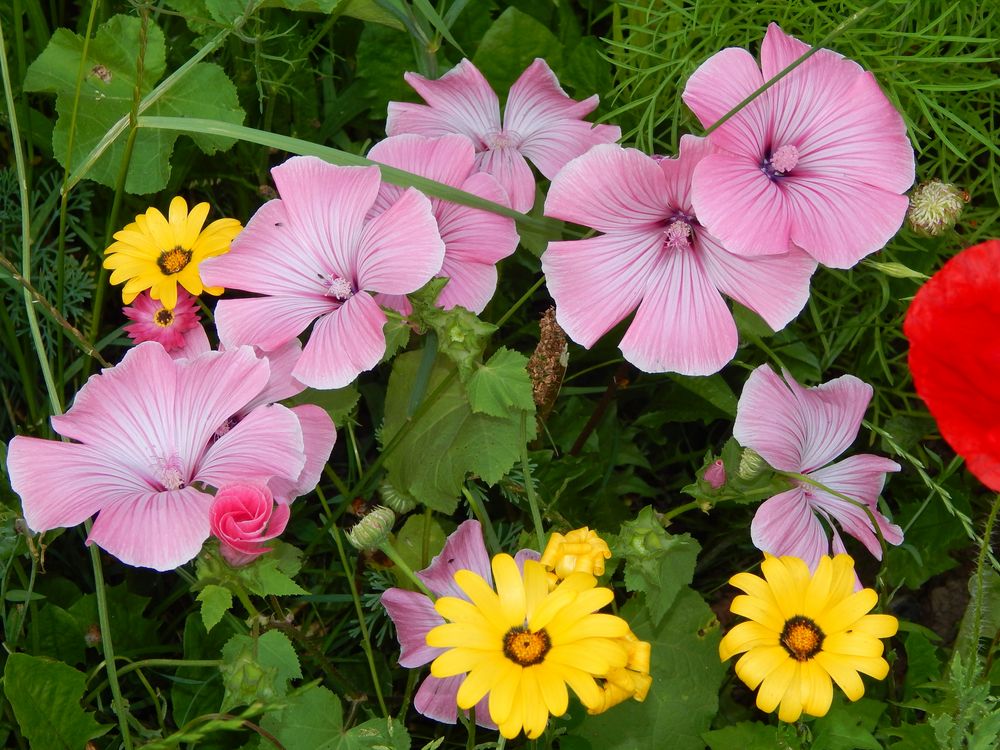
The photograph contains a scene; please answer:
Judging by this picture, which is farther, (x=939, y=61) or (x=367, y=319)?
(x=939, y=61)

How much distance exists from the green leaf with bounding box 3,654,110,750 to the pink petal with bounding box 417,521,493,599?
42 centimetres

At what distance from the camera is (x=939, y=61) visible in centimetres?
122

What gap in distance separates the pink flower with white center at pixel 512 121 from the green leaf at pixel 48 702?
0.74 meters

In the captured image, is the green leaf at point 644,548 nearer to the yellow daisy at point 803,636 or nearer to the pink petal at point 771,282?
the yellow daisy at point 803,636

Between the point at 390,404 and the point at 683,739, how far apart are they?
21.6 inches

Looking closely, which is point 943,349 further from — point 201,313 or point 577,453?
point 201,313

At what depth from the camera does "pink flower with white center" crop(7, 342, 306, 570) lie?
994mm

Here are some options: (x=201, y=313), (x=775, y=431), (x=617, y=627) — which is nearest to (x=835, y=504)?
(x=775, y=431)

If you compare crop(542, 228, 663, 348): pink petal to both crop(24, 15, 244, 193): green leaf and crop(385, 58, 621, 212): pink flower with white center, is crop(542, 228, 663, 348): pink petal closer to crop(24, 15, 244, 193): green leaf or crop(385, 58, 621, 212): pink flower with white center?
crop(385, 58, 621, 212): pink flower with white center

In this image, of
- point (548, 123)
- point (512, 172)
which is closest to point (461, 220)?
point (512, 172)

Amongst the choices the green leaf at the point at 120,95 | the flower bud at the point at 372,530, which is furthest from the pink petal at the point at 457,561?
the green leaf at the point at 120,95

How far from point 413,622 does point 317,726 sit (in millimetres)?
155

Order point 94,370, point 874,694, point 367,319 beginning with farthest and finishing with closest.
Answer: point 94,370
point 874,694
point 367,319

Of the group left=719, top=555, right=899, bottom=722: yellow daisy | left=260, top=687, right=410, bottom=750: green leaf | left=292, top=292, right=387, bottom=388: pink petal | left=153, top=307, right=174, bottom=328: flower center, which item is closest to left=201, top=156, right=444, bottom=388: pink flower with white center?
left=292, top=292, right=387, bottom=388: pink petal
